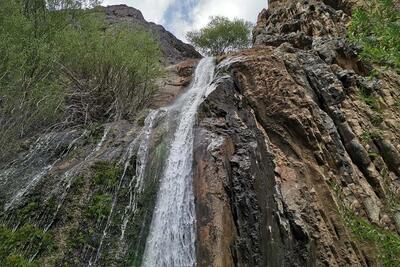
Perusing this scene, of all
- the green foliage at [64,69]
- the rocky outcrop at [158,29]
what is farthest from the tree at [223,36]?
the green foliage at [64,69]

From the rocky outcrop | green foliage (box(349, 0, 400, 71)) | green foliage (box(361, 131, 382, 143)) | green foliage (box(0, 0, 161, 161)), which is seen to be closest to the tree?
the rocky outcrop

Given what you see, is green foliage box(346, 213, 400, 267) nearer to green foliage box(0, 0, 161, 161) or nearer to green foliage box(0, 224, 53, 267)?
green foliage box(0, 224, 53, 267)

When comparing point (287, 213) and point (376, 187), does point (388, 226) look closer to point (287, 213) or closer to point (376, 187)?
point (376, 187)

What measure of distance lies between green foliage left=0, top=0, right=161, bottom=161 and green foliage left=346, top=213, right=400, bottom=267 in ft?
32.5

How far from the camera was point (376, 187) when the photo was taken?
13.6m

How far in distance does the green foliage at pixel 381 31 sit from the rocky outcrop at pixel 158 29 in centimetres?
3058

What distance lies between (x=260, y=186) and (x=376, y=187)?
15.9 feet

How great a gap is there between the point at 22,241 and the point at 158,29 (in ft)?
A: 119

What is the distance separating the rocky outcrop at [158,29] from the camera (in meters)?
39.8

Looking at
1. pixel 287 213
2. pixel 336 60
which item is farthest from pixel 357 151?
pixel 336 60

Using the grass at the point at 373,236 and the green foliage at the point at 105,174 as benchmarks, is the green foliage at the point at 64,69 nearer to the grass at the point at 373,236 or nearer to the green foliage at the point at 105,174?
the green foliage at the point at 105,174

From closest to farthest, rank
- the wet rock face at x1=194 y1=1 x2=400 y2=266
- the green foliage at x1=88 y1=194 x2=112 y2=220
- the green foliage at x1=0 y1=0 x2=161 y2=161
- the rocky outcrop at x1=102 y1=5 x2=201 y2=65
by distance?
1. the wet rock face at x1=194 y1=1 x2=400 y2=266
2. the green foliage at x1=88 y1=194 x2=112 y2=220
3. the green foliage at x1=0 y1=0 x2=161 y2=161
4. the rocky outcrop at x1=102 y1=5 x2=201 y2=65

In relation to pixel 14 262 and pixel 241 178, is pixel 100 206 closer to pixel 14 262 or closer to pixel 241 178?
pixel 14 262

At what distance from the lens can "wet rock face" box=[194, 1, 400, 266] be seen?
407 inches
